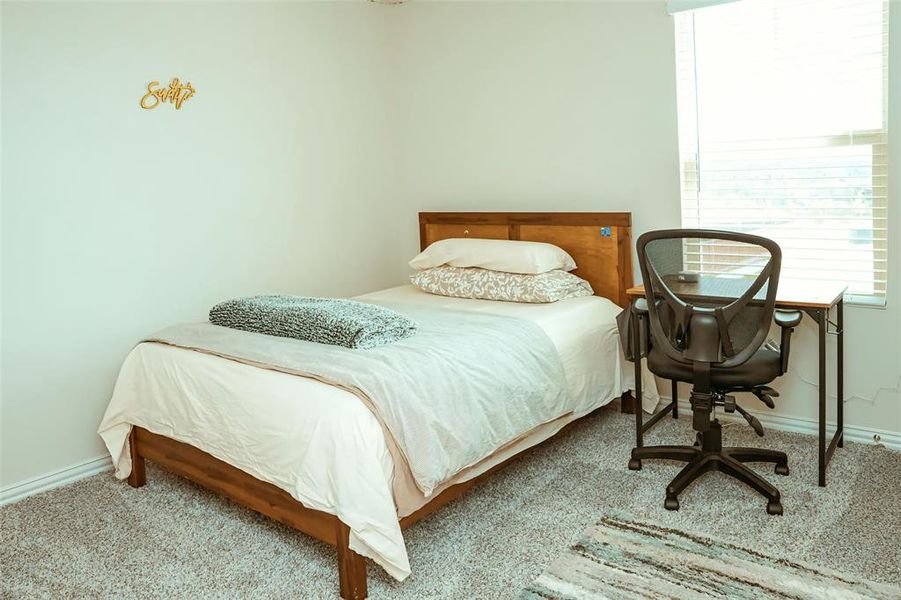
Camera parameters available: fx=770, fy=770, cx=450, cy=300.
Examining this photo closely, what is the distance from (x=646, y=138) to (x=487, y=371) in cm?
158

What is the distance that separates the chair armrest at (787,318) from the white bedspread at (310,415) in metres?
0.84

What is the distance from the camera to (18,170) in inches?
119

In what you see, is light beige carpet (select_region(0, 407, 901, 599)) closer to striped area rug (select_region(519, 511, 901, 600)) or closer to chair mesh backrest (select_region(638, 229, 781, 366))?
striped area rug (select_region(519, 511, 901, 600))

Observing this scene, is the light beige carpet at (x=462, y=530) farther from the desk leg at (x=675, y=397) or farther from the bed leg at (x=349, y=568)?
the desk leg at (x=675, y=397)

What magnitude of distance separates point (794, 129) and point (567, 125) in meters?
1.09

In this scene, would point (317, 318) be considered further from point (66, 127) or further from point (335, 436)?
point (66, 127)

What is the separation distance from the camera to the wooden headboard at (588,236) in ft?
12.4

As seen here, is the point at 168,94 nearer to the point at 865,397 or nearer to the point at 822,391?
the point at 822,391

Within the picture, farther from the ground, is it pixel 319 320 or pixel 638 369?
pixel 319 320

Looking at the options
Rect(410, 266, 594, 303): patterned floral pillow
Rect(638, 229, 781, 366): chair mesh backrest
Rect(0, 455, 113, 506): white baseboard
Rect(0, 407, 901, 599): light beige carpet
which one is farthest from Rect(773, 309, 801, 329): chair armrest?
Rect(0, 455, 113, 506): white baseboard

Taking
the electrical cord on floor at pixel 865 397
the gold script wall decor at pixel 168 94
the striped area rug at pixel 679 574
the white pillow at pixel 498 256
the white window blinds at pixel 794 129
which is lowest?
the striped area rug at pixel 679 574

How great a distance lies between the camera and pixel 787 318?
2686mm

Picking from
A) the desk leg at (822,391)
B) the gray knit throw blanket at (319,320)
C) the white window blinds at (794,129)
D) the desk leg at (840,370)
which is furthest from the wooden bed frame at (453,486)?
the desk leg at (822,391)

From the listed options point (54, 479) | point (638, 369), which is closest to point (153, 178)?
point (54, 479)
